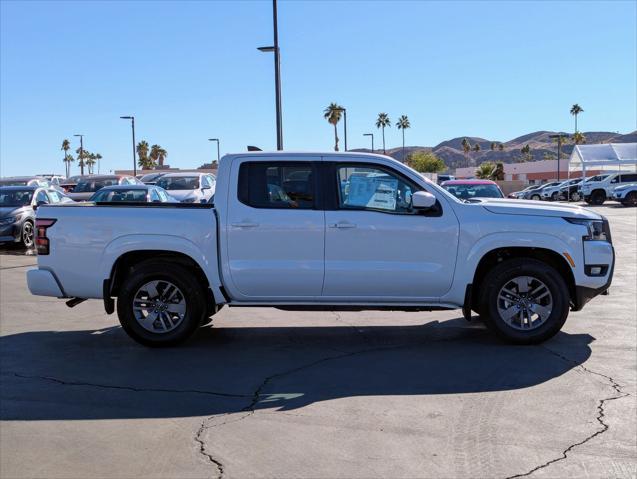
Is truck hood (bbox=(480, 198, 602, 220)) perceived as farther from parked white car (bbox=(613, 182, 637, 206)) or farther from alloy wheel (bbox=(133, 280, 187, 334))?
parked white car (bbox=(613, 182, 637, 206))

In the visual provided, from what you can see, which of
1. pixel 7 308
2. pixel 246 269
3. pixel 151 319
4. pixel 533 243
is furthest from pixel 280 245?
pixel 7 308

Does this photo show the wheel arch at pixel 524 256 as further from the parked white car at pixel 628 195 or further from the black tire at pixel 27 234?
the parked white car at pixel 628 195

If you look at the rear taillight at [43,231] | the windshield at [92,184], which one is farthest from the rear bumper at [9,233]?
the rear taillight at [43,231]

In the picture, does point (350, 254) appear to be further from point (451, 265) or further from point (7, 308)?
point (7, 308)

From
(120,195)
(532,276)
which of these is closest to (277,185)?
(532,276)

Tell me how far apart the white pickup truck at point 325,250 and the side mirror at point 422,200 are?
5 centimetres

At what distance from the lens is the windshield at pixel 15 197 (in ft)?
60.7

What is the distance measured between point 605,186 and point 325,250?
38.3 m

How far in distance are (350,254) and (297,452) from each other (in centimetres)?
288

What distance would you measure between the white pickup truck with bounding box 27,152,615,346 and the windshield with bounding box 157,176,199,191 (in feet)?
59.4

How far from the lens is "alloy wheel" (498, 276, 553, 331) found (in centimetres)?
725

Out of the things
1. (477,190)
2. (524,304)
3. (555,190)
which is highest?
(477,190)

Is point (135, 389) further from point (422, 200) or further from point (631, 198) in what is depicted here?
point (631, 198)

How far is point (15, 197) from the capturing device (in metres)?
18.7
